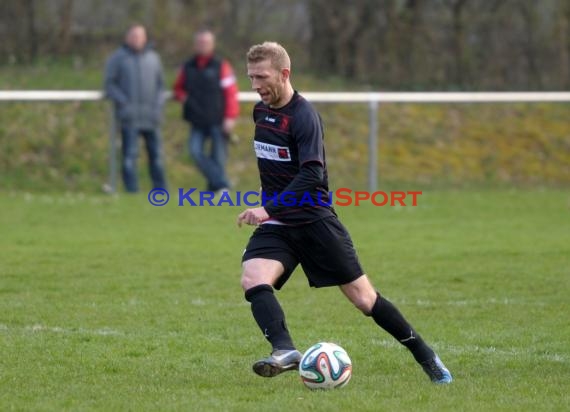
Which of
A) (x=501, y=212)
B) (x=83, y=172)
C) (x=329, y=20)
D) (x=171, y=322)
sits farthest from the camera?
(x=329, y=20)

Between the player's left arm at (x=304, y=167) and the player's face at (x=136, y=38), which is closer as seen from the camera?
the player's left arm at (x=304, y=167)

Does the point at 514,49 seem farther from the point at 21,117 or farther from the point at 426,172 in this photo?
the point at 21,117

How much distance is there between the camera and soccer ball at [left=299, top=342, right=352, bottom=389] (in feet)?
19.7

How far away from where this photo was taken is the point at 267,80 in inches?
243

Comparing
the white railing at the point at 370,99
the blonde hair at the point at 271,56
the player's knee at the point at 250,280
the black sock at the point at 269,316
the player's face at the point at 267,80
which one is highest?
the blonde hair at the point at 271,56

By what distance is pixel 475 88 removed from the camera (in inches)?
949

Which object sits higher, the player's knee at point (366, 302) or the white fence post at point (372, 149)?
the player's knee at point (366, 302)

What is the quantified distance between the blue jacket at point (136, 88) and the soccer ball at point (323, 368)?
11116 mm

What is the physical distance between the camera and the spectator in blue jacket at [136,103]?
16.8 m

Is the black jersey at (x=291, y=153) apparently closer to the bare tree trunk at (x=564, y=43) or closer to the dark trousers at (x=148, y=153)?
the dark trousers at (x=148, y=153)

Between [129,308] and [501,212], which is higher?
[129,308]

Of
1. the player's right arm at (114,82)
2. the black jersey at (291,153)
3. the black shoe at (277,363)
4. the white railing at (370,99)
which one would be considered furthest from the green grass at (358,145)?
the black shoe at (277,363)

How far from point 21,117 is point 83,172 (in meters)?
1.38

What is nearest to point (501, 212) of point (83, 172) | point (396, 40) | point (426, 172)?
point (426, 172)
